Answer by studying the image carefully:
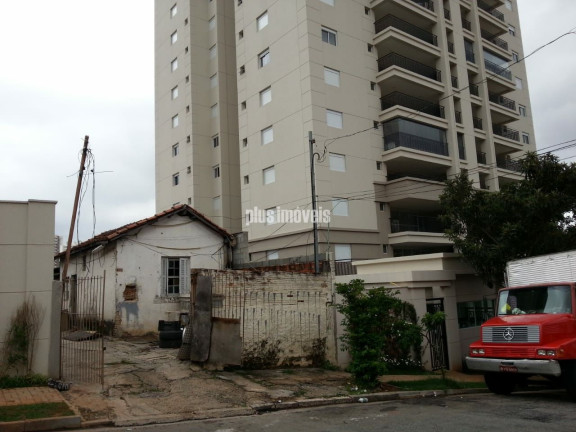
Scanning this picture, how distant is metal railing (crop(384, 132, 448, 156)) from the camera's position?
2925cm

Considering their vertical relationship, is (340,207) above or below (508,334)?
above

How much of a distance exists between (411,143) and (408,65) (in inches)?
238

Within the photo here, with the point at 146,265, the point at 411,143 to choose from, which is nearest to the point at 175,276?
the point at 146,265

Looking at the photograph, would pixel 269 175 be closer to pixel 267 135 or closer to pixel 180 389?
pixel 267 135

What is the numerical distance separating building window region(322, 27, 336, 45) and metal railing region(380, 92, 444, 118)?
5.02 m

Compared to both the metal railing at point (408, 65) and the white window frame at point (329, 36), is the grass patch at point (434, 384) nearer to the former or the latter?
the white window frame at point (329, 36)

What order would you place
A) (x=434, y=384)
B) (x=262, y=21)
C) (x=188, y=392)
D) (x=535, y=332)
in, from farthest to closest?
(x=262, y=21)
(x=434, y=384)
(x=535, y=332)
(x=188, y=392)

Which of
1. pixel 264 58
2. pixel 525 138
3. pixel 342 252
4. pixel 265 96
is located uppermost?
pixel 264 58

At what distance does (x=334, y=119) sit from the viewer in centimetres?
2747

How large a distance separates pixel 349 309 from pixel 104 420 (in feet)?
18.9

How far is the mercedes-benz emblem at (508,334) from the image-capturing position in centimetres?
999

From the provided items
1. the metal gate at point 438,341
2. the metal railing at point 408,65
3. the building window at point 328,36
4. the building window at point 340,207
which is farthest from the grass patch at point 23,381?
Result: the metal railing at point 408,65

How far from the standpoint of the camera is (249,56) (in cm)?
3147

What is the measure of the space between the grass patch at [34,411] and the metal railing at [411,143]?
2516cm
